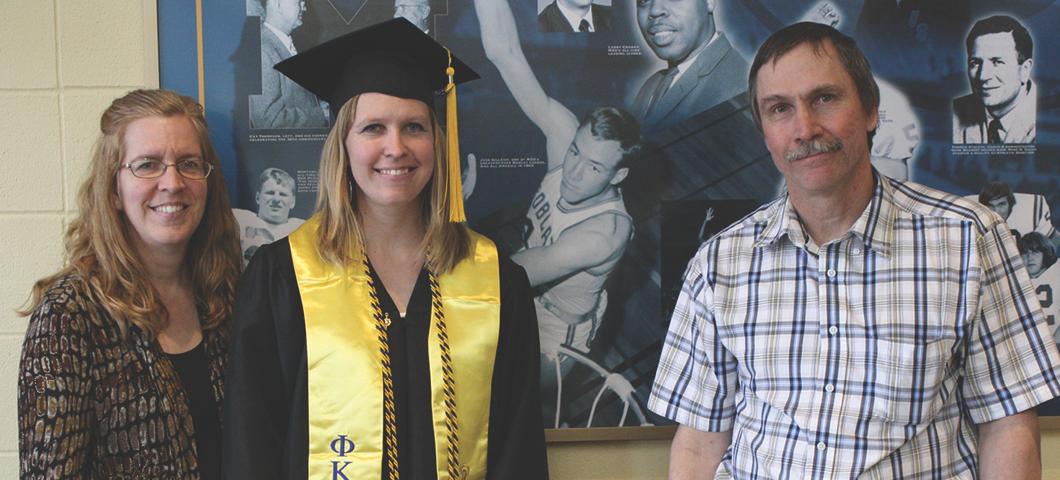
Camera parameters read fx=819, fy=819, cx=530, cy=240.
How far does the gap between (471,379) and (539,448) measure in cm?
23

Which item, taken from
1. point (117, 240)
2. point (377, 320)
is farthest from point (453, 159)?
point (117, 240)

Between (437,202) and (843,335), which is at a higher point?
(437,202)

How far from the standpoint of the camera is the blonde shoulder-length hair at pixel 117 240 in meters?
1.67

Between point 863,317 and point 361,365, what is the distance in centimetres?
100

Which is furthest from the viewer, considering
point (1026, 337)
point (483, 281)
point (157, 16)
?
point (157, 16)

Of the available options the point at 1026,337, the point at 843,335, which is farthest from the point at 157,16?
the point at 1026,337

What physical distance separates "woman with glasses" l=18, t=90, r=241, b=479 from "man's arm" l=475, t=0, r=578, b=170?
71 centimetres

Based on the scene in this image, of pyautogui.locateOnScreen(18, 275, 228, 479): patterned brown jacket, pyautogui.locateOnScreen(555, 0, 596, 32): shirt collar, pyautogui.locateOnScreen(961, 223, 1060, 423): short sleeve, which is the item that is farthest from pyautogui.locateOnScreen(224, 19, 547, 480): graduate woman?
pyautogui.locateOnScreen(961, 223, 1060, 423): short sleeve

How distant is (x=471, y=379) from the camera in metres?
1.74

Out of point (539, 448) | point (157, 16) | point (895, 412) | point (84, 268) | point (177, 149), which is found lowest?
point (539, 448)

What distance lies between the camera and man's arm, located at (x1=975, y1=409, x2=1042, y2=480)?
152cm

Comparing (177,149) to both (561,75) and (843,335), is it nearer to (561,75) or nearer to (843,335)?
(561,75)

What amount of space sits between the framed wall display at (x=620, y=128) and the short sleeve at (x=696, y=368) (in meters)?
0.32

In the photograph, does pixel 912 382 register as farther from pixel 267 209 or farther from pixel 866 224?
pixel 267 209
